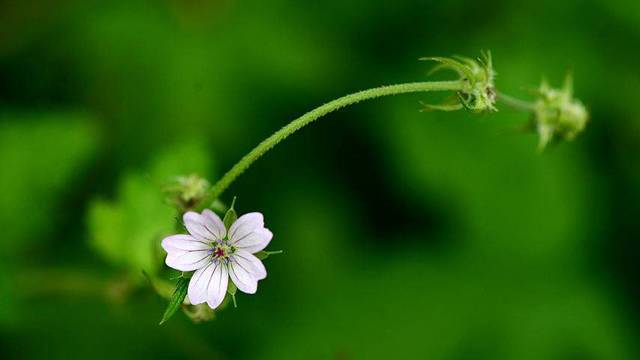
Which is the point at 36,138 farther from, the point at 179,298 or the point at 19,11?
the point at 179,298

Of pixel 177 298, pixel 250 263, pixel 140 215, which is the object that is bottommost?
pixel 177 298

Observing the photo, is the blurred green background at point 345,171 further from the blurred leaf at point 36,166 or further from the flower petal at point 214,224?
the flower petal at point 214,224

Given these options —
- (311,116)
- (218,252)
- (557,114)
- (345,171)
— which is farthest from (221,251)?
(345,171)

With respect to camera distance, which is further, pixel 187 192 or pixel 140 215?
pixel 140 215

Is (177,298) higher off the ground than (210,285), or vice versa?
(210,285)

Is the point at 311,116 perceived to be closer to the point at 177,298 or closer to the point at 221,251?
the point at 221,251

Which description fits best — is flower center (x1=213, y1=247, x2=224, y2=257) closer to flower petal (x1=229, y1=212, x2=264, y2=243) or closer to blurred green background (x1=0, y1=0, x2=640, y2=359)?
flower petal (x1=229, y1=212, x2=264, y2=243)

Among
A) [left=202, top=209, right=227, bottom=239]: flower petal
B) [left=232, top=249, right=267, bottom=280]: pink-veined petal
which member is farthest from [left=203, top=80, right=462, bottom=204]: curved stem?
[left=232, top=249, right=267, bottom=280]: pink-veined petal
